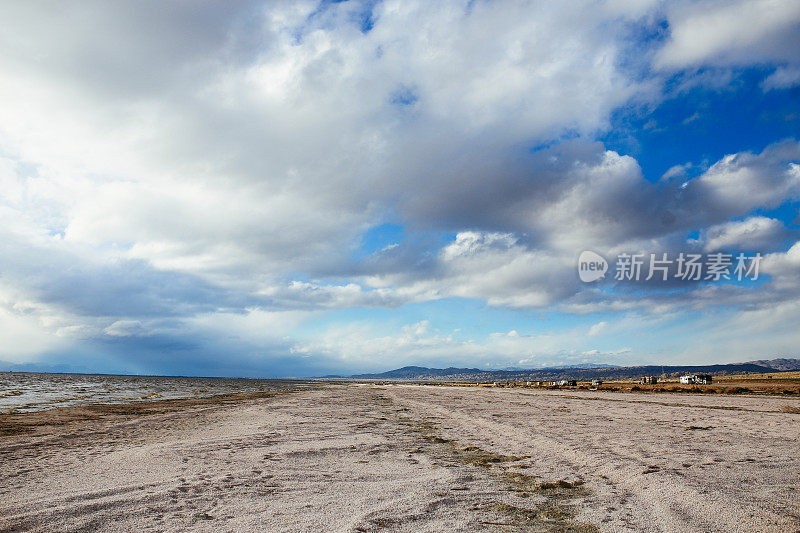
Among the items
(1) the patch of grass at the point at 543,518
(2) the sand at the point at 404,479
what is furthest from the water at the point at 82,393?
(1) the patch of grass at the point at 543,518

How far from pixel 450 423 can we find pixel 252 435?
25.3 feet

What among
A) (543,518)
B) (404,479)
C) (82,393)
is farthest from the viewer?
(82,393)

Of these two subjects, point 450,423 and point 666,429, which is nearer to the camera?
point 666,429

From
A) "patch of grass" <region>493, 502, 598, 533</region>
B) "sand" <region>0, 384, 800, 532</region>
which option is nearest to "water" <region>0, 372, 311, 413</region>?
"sand" <region>0, 384, 800, 532</region>

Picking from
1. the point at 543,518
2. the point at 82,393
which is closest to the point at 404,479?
the point at 543,518

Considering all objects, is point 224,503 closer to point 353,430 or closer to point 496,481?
point 496,481

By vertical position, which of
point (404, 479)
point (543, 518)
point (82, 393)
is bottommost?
point (82, 393)

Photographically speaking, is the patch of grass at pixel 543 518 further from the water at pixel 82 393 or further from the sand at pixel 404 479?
the water at pixel 82 393

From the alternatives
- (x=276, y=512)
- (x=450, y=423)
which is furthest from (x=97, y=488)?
(x=450, y=423)

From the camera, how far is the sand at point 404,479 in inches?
230

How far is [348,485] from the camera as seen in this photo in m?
7.67

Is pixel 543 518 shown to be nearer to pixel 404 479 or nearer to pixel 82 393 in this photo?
pixel 404 479

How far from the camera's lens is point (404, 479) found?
26.3ft

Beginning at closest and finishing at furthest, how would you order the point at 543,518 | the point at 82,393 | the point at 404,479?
the point at 543,518 → the point at 404,479 → the point at 82,393
